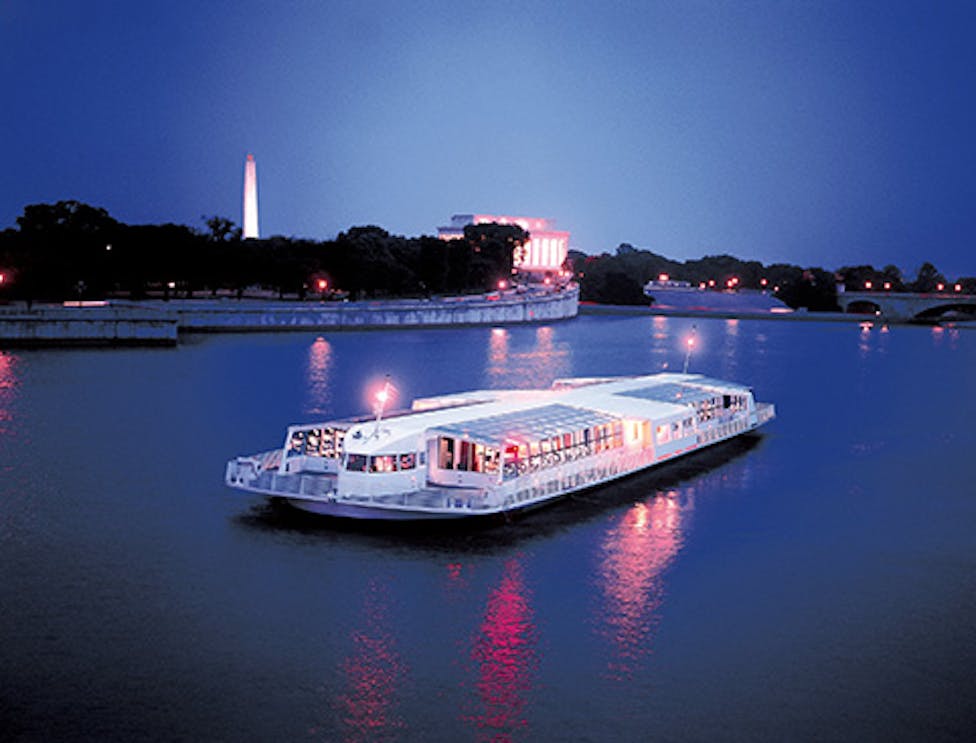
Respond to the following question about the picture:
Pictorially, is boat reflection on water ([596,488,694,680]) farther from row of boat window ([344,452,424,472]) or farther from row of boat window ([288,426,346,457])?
row of boat window ([288,426,346,457])

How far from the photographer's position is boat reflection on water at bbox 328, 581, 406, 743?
56.9 feet

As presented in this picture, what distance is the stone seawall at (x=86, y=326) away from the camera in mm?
71188

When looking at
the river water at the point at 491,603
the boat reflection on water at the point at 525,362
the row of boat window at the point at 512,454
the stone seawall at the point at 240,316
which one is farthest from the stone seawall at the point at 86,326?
the row of boat window at the point at 512,454

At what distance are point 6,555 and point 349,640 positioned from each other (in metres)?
10.5

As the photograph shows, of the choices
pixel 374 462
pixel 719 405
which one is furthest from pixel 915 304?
pixel 374 462

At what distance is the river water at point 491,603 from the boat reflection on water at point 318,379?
6.50 m

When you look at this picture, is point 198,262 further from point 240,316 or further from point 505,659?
point 505,659

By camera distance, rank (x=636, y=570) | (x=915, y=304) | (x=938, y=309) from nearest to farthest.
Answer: (x=636, y=570)
(x=915, y=304)
(x=938, y=309)

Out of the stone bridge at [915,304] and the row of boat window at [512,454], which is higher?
the stone bridge at [915,304]

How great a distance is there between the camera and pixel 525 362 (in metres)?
78.2

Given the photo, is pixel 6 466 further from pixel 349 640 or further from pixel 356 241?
pixel 356 241

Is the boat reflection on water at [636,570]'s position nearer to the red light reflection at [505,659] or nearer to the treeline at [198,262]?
the red light reflection at [505,659]

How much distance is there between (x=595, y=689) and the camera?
19.1m

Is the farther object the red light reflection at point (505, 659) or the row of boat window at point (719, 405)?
the row of boat window at point (719, 405)
